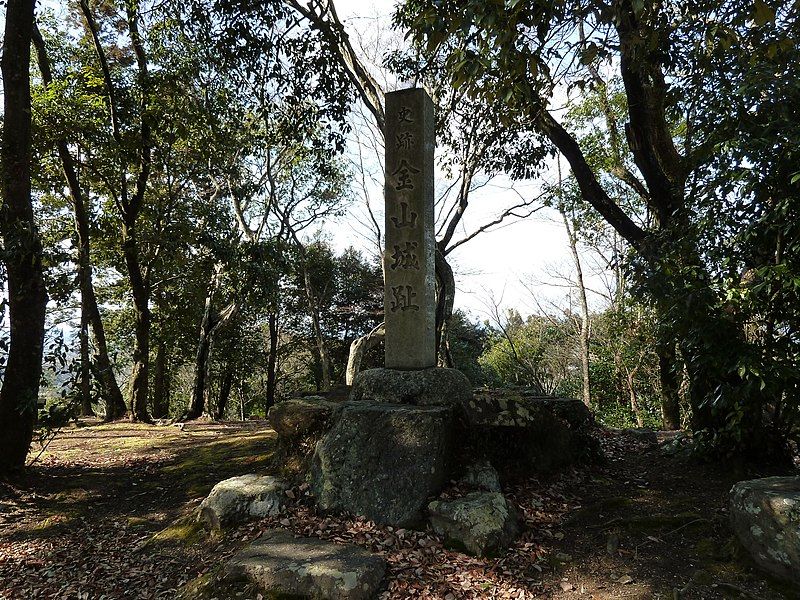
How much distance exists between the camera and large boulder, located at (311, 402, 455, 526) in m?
4.51

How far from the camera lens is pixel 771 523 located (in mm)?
3385

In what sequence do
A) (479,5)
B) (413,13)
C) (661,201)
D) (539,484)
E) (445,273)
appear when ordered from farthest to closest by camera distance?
(445,273) → (413,13) → (661,201) → (539,484) → (479,5)

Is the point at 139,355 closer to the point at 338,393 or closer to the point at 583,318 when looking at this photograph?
the point at 338,393

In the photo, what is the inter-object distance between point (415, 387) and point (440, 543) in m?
1.67

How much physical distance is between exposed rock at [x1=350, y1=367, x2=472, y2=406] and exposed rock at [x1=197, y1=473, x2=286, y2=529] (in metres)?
1.35

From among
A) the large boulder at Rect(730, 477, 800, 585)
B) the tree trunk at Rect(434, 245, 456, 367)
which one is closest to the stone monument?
the large boulder at Rect(730, 477, 800, 585)

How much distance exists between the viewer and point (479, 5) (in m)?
3.12

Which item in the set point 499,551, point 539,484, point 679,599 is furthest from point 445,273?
point 679,599

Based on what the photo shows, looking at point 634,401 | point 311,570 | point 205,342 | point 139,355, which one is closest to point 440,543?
point 311,570

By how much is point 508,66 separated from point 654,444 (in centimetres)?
584

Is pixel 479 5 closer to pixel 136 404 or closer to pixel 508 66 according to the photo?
pixel 508 66

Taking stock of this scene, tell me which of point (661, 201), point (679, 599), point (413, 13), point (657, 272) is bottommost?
point (679, 599)

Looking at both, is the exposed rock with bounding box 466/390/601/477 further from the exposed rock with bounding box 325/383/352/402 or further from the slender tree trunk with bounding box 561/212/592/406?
the slender tree trunk with bounding box 561/212/592/406

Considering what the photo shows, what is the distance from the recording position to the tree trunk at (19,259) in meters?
5.71
